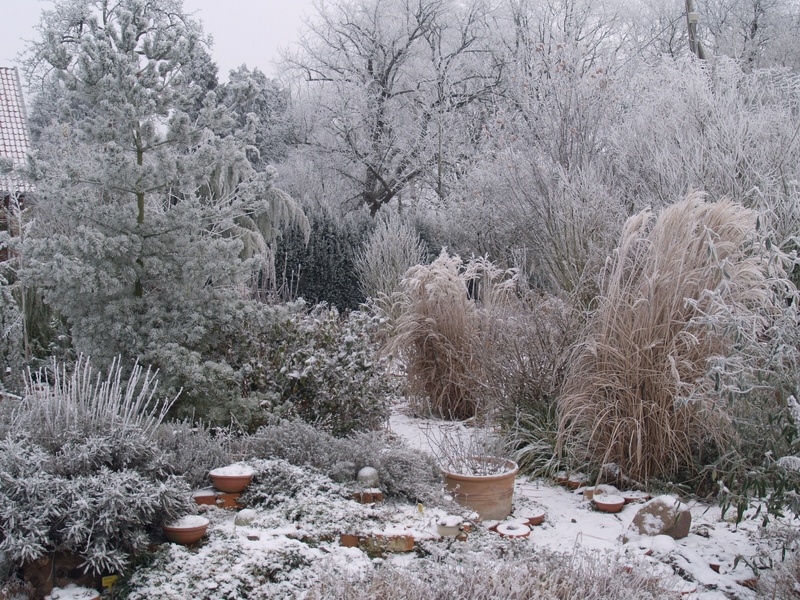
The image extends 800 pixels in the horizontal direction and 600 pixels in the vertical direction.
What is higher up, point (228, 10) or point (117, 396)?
point (228, 10)

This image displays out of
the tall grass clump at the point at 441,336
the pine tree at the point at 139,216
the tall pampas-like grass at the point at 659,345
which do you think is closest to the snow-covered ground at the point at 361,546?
the tall pampas-like grass at the point at 659,345

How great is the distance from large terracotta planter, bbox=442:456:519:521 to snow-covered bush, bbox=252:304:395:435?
47.3 inches

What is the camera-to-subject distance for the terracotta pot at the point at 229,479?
118 inches

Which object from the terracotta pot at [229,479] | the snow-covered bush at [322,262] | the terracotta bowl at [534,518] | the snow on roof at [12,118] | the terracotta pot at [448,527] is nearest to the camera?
the terracotta pot at [448,527]

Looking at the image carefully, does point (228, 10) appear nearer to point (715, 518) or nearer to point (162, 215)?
point (162, 215)

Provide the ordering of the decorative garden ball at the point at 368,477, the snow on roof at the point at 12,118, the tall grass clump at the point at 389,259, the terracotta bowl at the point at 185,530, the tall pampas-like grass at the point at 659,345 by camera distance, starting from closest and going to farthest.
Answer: the terracotta bowl at the point at 185,530, the decorative garden ball at the point at 368,477, the tall pampas-like grass at the point at 659,345, the tall grass clump at the point at 389,259, the snow on roof at the point at 12,118

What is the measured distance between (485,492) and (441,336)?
2126 mm

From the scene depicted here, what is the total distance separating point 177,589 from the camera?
229cm

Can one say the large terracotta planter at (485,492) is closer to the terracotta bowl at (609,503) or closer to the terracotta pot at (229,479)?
the terracotta bowl at (609,503)

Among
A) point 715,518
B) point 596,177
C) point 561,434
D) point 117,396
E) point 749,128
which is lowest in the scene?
point 715,518

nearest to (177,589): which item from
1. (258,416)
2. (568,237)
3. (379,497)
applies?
(379,497)

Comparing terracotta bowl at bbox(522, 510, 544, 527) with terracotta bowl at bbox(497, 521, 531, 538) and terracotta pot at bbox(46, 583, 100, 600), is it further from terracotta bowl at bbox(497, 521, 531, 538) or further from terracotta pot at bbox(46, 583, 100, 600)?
terracotta pot at bbox(46, 583, 100, 600)

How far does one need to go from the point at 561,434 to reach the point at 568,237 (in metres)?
3.18

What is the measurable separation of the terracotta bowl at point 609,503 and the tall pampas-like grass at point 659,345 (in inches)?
9.1
